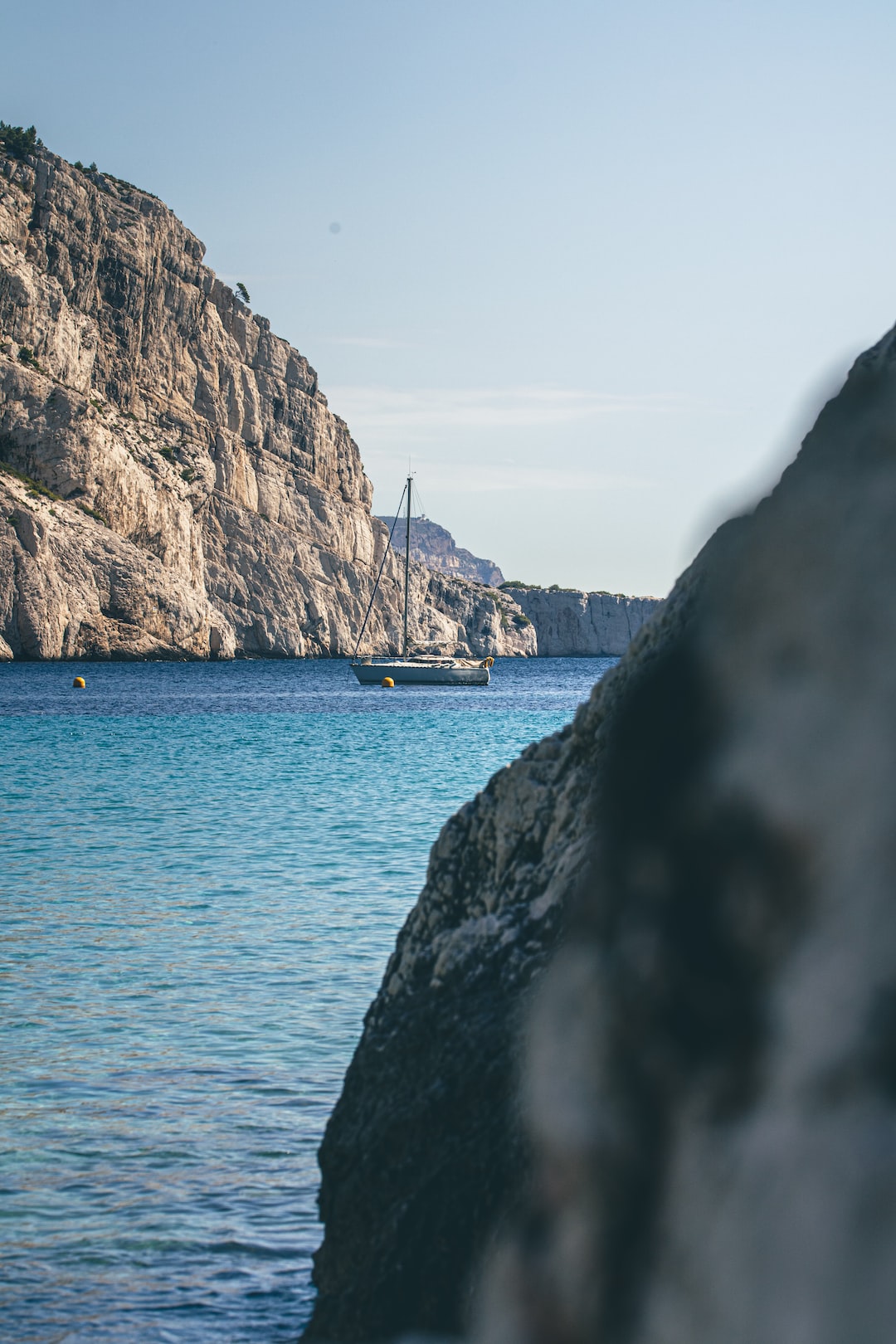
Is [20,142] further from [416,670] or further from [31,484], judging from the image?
[416,670]

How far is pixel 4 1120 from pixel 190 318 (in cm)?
9536

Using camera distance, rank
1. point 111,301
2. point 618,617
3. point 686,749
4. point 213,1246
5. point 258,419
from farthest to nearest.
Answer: point 618,617
point 258,419
point 111,301
point 213,1246
point 686,749

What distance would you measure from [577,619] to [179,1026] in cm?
17027

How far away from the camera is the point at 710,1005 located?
2.28 meters

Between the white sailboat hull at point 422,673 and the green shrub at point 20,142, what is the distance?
149 ft

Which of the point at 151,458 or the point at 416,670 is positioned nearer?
the point at 416,670

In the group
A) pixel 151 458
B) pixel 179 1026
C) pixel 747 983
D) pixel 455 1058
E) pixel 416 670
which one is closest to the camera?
pixel 747 983

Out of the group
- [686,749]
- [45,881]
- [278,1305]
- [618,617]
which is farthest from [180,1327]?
[618,617]

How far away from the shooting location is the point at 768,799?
226 centimetres

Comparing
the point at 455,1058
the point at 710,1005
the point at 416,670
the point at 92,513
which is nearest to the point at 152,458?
the point at 92,513

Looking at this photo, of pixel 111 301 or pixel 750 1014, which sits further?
pixel 111 301

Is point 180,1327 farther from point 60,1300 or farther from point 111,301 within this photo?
point 111,301

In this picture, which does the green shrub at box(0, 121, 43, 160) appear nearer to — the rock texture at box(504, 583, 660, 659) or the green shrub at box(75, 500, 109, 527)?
the green shrub at box(75, 500, 109, 527)

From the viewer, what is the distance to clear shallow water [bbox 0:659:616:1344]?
15.5 ft
